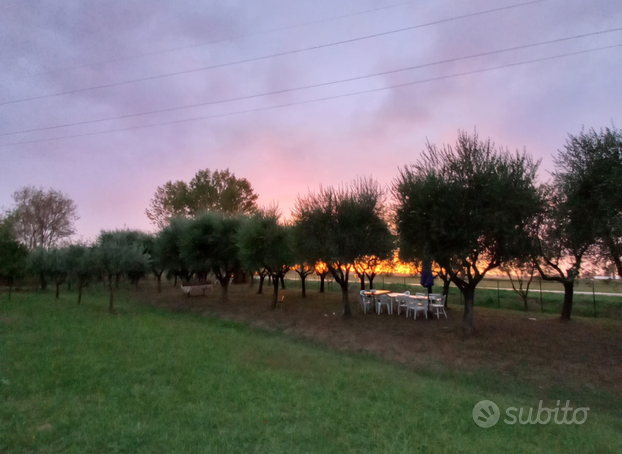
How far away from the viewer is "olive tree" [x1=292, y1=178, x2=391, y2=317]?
1867 centimetres

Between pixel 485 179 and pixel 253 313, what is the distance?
1538 centimetres

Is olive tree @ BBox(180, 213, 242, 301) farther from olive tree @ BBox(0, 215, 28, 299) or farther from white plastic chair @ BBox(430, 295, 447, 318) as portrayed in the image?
white plastic chair @ BBox(430, 295, 447, 318)

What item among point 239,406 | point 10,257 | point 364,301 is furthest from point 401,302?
point 10,257

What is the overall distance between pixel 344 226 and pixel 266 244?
6361 mm

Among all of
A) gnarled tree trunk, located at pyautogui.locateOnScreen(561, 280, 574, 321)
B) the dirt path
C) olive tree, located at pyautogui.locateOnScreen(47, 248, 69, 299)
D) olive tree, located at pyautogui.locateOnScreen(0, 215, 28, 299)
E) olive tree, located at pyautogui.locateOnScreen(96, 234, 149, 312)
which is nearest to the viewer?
the dirt path

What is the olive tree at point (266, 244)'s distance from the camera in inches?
923

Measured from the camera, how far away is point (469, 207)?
13.4m

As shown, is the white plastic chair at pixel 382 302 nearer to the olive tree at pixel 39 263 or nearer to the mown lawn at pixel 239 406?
the mown lawn at pixel 239 406

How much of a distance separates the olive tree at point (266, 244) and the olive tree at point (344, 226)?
3.86 m

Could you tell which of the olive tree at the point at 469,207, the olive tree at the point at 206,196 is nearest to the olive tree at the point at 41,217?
the olive tree at the point at 206,196

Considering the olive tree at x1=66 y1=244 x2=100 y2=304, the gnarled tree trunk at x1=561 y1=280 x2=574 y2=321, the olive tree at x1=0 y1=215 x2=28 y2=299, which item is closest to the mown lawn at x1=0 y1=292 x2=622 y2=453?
the gnarled tree trunk at x1=561 y1=280 x2=574 y2=321

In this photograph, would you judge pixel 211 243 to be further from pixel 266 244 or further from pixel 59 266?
pixel 59 266

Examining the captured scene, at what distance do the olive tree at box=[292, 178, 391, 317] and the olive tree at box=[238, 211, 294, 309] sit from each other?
12.7ft

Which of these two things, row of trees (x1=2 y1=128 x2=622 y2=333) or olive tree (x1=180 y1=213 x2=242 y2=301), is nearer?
row of trees (x1=2 y1=128 x2=622 y2=333)
